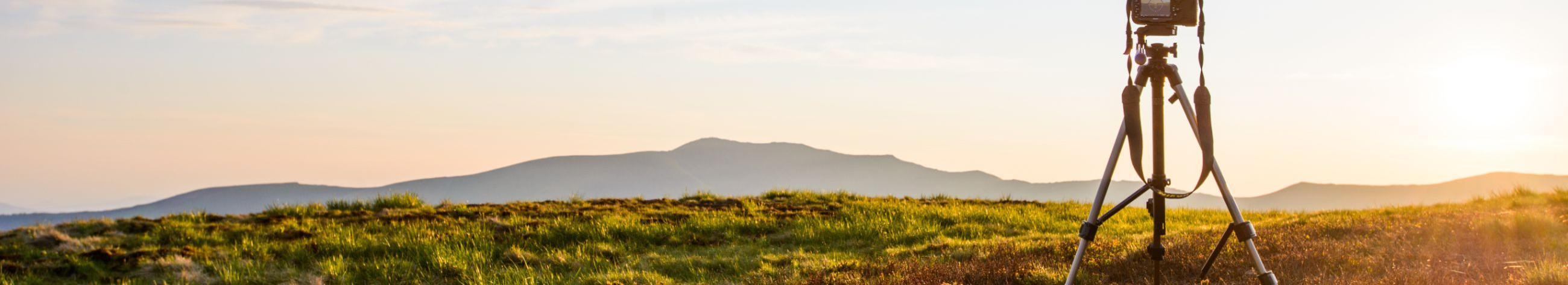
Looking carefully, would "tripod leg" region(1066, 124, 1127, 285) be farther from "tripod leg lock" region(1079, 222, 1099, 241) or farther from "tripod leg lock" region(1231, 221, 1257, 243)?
"tripod leg lock" region(1231, 221, 1257, 243)

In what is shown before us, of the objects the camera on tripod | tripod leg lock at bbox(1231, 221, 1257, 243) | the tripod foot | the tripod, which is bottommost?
the tripod foot

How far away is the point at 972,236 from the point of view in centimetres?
1454

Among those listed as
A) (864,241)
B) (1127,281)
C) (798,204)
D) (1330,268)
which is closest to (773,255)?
(864,241)

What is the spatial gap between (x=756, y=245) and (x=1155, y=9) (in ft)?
26.9

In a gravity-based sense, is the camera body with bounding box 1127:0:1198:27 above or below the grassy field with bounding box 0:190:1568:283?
above

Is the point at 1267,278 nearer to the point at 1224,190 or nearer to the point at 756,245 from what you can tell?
the point at 1224,190

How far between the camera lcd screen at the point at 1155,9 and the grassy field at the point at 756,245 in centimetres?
336

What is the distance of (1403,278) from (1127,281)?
7.22 feet

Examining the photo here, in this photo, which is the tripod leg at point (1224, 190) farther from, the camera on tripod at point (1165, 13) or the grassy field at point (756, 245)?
the grassy field at point (756, 245)

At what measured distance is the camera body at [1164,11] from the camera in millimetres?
6145

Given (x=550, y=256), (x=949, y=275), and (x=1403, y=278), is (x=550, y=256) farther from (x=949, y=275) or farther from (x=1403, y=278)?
(x=1403, y=278)

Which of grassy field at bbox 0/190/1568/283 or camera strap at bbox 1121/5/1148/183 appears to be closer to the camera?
camera strap at bbox 1121/5/1148/183

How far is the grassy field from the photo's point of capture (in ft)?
30.9

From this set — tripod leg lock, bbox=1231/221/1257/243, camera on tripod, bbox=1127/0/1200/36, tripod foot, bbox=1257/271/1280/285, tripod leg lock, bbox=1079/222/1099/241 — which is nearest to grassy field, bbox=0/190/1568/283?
tripod leg lock, bbox=1079/222/1099/241
